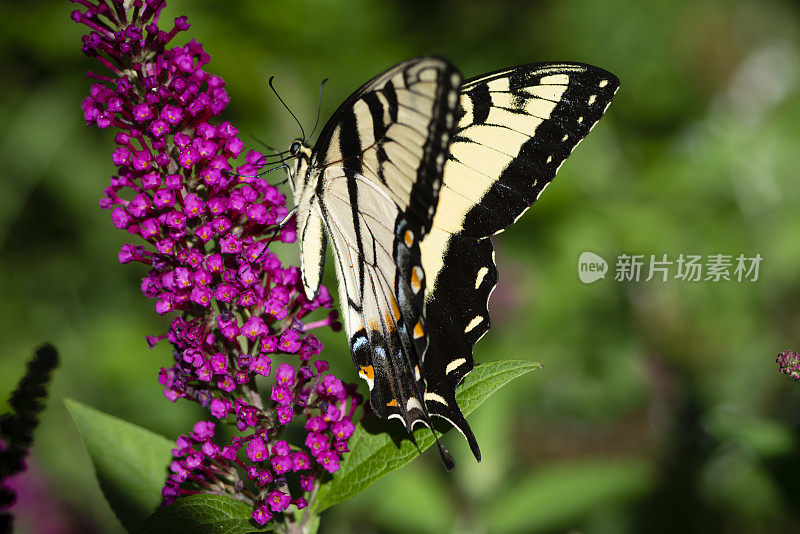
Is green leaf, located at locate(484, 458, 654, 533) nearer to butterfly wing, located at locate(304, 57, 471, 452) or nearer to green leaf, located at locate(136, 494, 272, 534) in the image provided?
butterfly wing, located at locate(304, 57, 471, 452)

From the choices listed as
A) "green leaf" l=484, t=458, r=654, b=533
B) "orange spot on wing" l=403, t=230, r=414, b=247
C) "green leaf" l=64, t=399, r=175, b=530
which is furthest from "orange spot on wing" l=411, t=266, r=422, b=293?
"green leaf" l=484, t=458, r=654, b=533

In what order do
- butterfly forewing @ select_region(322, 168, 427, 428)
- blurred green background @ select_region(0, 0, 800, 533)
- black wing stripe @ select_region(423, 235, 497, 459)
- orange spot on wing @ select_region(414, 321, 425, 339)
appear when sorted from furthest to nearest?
blurred green background @ select_region(0, 0, 800, 533), black wing stripe @ select_region(423, 235, 497, 459), orange spot on wing @ select_region(414, 321, 425, 339), butterfly forewing @ select_region(322, 168, 427, 428)

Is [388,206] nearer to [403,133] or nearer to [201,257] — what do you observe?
[403,133]

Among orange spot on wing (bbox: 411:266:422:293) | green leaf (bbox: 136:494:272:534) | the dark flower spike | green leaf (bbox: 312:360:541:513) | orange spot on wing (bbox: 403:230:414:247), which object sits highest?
orange spot on wing (bbox: 403:230:414:247)

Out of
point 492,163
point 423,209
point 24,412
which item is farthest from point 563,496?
point 24,412

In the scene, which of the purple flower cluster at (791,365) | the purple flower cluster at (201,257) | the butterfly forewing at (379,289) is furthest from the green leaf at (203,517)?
the purple flower cluster at (791,365)

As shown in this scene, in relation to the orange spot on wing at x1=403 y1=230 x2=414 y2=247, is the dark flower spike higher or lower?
lower

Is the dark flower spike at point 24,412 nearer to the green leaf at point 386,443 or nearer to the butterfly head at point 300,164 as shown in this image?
the green leaf at point 386,443
